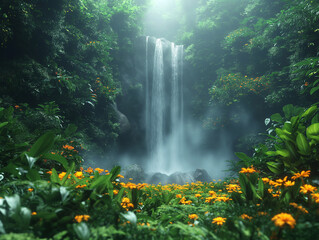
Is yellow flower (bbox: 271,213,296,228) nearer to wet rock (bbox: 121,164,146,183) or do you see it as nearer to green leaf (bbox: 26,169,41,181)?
green leaf (bbox: 26,169,41,181)

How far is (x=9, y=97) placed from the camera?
4.92 m

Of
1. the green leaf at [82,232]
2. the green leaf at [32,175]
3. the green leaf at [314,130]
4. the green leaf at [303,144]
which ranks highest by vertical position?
the green leaf at [314,130]

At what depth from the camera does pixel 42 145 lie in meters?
1.80

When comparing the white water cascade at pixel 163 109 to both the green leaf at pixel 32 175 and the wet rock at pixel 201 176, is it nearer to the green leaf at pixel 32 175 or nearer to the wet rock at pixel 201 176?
the wet rock at pixel 201 176

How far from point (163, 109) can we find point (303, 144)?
11479mm

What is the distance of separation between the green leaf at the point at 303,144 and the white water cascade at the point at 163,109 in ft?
36.4

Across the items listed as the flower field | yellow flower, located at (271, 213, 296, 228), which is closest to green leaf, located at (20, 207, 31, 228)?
the flower field

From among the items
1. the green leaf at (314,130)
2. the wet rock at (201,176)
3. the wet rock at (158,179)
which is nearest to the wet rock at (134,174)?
the wet rock at (158,179)

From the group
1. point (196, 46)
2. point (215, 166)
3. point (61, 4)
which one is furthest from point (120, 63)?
point (215, 166)

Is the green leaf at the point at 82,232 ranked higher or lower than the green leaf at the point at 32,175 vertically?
lower

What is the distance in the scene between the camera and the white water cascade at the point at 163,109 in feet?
43.9

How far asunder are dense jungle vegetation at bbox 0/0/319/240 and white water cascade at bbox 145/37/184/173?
1066mm

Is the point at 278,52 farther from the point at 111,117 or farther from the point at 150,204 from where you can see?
the point at 150,204

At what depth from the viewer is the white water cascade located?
13367 millimetres
